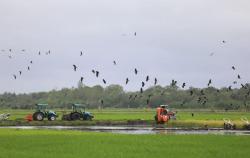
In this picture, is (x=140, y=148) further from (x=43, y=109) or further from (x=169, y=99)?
(x=169, y=99)

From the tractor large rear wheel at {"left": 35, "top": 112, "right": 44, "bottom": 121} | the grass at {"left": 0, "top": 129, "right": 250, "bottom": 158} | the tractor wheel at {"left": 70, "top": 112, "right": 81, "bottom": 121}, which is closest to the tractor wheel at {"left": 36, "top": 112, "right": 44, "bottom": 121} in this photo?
the tractor large rear wheel at {"left": 35, "top": 112, "right": 44, "bottom": 121}

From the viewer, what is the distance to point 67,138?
41969mm

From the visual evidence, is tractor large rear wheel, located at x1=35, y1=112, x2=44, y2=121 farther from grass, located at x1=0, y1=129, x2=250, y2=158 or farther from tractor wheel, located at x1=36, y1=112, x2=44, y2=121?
grass, located at x1=0, y1=129, x2=250, y2=158

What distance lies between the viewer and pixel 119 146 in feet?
118

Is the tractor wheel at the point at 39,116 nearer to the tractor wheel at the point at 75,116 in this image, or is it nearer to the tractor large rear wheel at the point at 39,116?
the tractor large rear wheel at the point at 39,116

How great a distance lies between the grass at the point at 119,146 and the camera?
31.6 m

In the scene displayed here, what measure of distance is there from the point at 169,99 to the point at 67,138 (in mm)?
143313

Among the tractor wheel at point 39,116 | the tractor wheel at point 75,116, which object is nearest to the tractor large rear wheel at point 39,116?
the tractor wheel at point 39,116

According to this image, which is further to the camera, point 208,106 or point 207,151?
point 208,106

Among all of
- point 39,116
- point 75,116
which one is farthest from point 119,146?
point 39,116

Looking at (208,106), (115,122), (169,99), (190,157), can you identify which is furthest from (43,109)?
(169,99)

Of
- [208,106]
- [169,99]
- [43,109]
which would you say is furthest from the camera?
[169,99]

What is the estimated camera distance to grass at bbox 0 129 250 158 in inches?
1243

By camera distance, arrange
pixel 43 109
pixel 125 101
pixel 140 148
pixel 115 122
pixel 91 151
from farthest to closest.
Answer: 1. pixel 125 101
2. pixel 43 109
3. pixel 115 122
4. pixel 140 148
5. pixel 91 151
